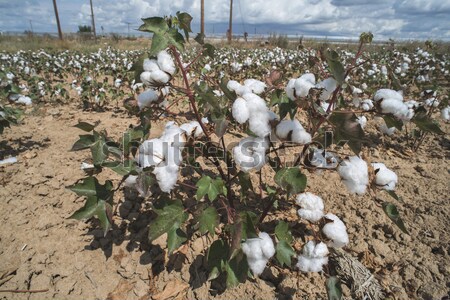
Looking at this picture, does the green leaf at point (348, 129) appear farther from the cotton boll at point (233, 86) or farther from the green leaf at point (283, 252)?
the green leaf at point (283, 252)

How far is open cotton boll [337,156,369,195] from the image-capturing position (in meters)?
1.19

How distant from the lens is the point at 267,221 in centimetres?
206

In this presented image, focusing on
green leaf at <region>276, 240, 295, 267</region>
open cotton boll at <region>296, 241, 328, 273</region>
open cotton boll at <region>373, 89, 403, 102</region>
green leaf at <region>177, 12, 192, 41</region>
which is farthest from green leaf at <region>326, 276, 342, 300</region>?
green leaf at <region>177, 12, 192, 41</region>

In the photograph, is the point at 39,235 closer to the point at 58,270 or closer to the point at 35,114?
the point at 58,270

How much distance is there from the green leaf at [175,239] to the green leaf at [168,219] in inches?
0.8

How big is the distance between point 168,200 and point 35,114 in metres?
4.17

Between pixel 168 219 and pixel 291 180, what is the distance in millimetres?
597

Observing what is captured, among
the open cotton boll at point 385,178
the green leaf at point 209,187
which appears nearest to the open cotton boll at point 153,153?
the green leaf at point 209,187

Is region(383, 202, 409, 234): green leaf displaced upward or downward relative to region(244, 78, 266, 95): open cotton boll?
downward

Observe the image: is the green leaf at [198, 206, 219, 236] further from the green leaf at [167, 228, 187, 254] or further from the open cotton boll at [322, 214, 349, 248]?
the open cotton boll at [322, 214, 349, 248]

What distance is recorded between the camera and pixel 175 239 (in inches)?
52.6

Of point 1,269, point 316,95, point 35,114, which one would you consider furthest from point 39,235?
point 35,114

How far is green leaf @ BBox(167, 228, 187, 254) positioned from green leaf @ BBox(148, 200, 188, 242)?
0.8 inches

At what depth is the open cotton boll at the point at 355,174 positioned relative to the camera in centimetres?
119
